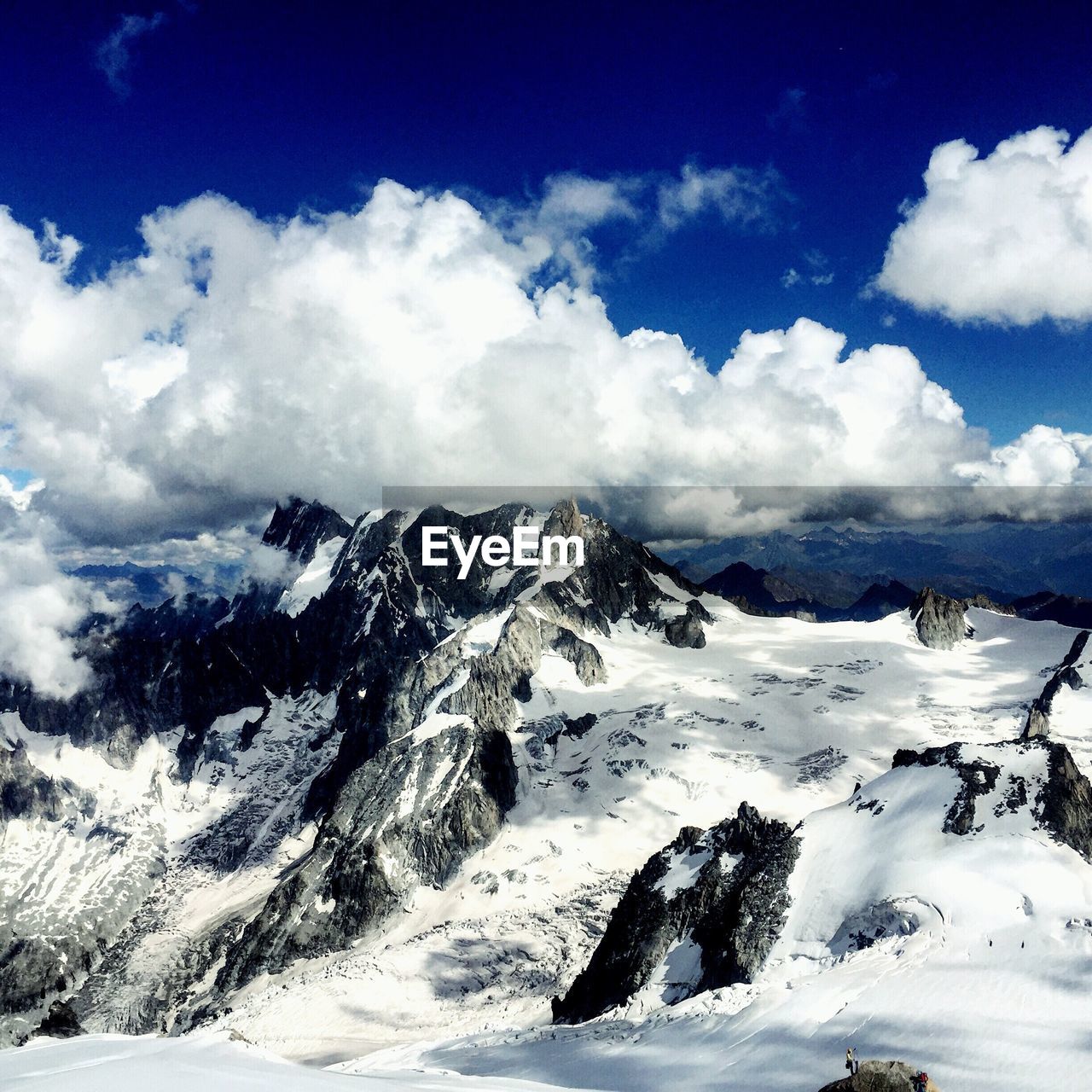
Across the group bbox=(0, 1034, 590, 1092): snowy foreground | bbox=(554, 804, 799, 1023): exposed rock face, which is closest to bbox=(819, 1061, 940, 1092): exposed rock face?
bbox=(0, 1034, 590, 1092): snowy foreground

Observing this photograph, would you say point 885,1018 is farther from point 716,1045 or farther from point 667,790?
point 667,790

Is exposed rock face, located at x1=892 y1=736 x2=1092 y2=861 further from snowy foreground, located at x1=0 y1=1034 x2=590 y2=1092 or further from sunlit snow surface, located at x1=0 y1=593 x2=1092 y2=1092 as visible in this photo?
snowy foreground, located at x1=0 y1=1034 x2=590 y2=1092

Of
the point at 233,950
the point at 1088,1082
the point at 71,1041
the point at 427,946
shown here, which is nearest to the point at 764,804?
the point at 427,946

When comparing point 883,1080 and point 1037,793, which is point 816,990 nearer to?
point 883,1080

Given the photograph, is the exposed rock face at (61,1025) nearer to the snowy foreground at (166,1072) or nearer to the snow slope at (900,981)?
the snowy foreground at (166,1072)

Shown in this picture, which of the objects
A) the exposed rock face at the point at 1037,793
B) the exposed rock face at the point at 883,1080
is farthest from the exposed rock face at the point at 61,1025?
the exposed rock face at the point at 1037,793

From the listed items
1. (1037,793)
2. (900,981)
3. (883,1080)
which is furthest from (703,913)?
(883,1080)
